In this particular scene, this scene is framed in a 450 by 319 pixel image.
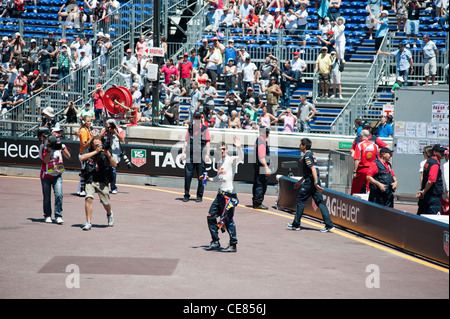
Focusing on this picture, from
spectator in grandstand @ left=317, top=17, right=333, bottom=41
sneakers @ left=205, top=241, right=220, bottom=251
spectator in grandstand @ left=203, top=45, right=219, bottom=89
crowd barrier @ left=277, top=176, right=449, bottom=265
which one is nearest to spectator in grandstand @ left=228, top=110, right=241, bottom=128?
spectator in grandstand @ left=203, top=45, right=219, bottom=89

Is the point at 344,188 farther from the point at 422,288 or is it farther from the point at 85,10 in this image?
the point at 85,10

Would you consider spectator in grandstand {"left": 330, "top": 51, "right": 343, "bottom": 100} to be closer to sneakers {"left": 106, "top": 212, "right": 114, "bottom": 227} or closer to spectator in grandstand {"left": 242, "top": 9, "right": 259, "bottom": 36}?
spectator in grandstand {"left": 242, "top": 9, "right": 259, "bottom": 36}

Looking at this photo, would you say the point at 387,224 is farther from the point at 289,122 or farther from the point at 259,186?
the point at 289,122

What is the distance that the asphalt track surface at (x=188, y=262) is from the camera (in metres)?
9.21

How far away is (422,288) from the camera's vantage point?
9.59m

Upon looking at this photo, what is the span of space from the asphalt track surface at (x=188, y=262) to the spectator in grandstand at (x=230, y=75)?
29.1ft

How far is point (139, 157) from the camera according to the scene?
65.0 ft

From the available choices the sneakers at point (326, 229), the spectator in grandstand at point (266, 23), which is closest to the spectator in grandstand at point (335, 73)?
the spectator in grandstand at point (266, 23)

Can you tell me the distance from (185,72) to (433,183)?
43.2 ft

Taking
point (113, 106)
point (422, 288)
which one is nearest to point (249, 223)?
point (422, 288)

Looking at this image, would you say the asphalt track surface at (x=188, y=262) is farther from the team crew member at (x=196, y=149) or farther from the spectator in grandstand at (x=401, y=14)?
the spectator in grandstand at (x=401, y=14)

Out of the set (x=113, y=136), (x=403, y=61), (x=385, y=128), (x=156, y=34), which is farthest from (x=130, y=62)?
(x=385, y=128)

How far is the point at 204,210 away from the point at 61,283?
262 inches

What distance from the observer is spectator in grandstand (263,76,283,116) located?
71.9ft
